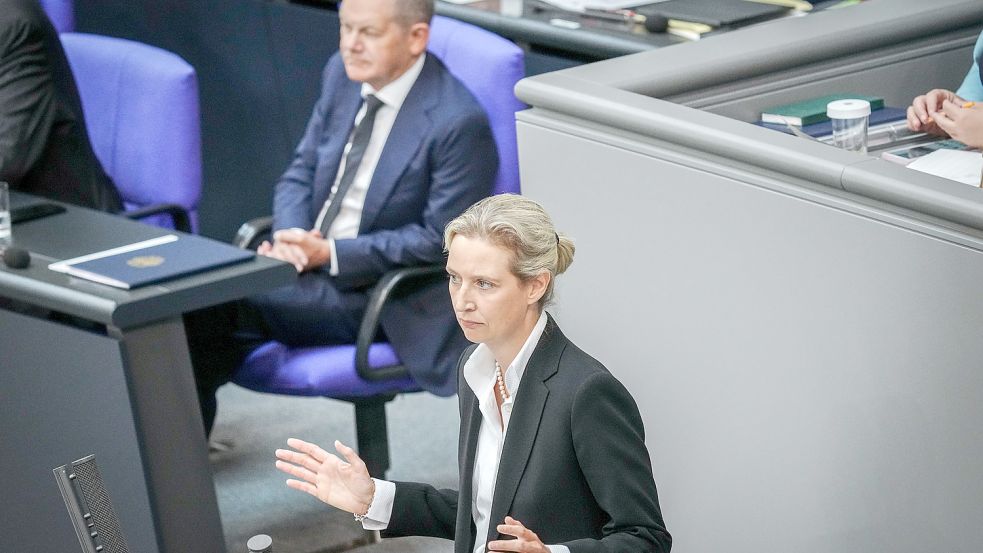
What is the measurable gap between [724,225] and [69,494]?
99 cm

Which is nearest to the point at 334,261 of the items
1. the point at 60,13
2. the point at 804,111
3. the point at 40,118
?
the point at 40,118

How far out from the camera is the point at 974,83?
263cm

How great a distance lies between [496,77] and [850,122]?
103 centimetres

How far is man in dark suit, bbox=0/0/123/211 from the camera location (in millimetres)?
3312

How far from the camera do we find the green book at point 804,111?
2.48m

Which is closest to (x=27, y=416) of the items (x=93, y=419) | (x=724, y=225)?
(x=93, y=419)

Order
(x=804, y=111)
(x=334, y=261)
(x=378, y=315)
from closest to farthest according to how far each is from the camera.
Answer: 1. (x=804, y=111)
2. (x=378, y=315)
3. (x=334, y=261)

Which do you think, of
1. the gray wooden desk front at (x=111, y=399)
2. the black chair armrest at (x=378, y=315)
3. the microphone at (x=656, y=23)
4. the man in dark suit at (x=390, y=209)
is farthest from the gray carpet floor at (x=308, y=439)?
the microphone at (x=656, y=23)

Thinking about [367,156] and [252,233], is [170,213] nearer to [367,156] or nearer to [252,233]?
[252,233]

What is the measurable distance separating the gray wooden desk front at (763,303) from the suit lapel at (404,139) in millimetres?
779

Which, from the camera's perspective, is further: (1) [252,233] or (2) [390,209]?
(1) [252,233]

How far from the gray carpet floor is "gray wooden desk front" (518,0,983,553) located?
3.68 ft

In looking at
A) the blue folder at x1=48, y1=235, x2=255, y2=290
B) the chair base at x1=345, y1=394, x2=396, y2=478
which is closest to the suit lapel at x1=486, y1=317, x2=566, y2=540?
the blue folder at x1=48, y1=235, x2=255, y2=290

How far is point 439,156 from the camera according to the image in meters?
3.18
